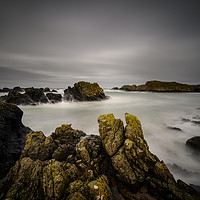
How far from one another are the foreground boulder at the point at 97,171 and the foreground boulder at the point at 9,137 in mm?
1125

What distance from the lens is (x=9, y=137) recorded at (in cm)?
604

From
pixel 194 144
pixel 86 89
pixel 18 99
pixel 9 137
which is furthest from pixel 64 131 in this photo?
pixel 86 89

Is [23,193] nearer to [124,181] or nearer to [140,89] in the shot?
[124,181]

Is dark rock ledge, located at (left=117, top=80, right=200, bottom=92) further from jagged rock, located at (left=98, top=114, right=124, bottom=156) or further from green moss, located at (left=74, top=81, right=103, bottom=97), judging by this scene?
jagged rock, located at (left=98, top=114, right=124, bottom=156)

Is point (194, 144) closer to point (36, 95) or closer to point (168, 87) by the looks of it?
point (36, 95)

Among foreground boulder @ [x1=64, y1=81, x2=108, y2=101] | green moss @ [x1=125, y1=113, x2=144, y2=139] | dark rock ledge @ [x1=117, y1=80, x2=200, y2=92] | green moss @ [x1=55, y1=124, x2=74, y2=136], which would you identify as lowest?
green moss @ [x1=55, y1=124, x2=74, y2=136]

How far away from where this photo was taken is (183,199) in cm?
360

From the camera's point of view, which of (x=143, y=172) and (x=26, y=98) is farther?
(x=26, y=98)

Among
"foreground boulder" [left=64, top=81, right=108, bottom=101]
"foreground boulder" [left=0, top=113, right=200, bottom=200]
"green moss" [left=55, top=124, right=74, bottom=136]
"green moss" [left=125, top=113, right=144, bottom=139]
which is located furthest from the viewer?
"foreground boulder" [left=64, top=81, right=108, bottom=101]

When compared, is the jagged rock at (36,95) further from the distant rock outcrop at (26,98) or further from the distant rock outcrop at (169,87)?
the distant rock outcrop at (169,87)

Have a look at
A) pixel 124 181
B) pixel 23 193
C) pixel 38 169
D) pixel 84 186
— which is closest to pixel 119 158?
pixel 124 181

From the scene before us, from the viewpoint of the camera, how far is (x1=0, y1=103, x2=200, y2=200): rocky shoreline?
137 inches

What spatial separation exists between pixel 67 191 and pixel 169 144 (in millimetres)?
8577

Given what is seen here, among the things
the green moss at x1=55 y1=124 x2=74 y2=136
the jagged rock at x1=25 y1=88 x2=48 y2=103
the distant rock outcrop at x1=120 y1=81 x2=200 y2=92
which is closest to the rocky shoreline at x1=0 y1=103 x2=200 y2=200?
the green moss at x1=55 y1=124 x2=74 y2=136
